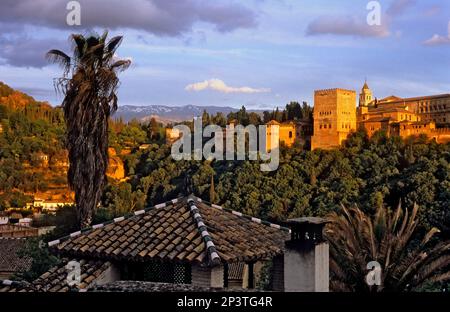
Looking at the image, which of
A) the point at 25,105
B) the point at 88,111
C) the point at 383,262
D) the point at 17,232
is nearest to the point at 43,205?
the point at 17,232

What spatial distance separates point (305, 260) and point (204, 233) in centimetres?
166

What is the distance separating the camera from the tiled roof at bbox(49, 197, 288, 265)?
7.47 metres

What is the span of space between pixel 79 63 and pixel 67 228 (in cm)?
399

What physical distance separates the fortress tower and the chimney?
200ft

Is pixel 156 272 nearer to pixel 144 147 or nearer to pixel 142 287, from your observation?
pixel 142 287

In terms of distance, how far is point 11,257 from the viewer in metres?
25.1

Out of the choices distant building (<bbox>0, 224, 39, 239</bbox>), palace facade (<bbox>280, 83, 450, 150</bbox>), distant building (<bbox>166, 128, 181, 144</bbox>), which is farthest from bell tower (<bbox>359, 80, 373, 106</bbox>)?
distant building (<bbox>0, 224, 39, 239</bbox>)

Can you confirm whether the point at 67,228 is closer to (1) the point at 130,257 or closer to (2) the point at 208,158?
(1) the point at 130,257

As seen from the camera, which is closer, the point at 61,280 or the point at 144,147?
the point at 61,280

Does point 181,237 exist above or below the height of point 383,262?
above

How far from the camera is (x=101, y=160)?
12781 millimetres

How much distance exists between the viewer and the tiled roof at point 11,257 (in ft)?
78.2
